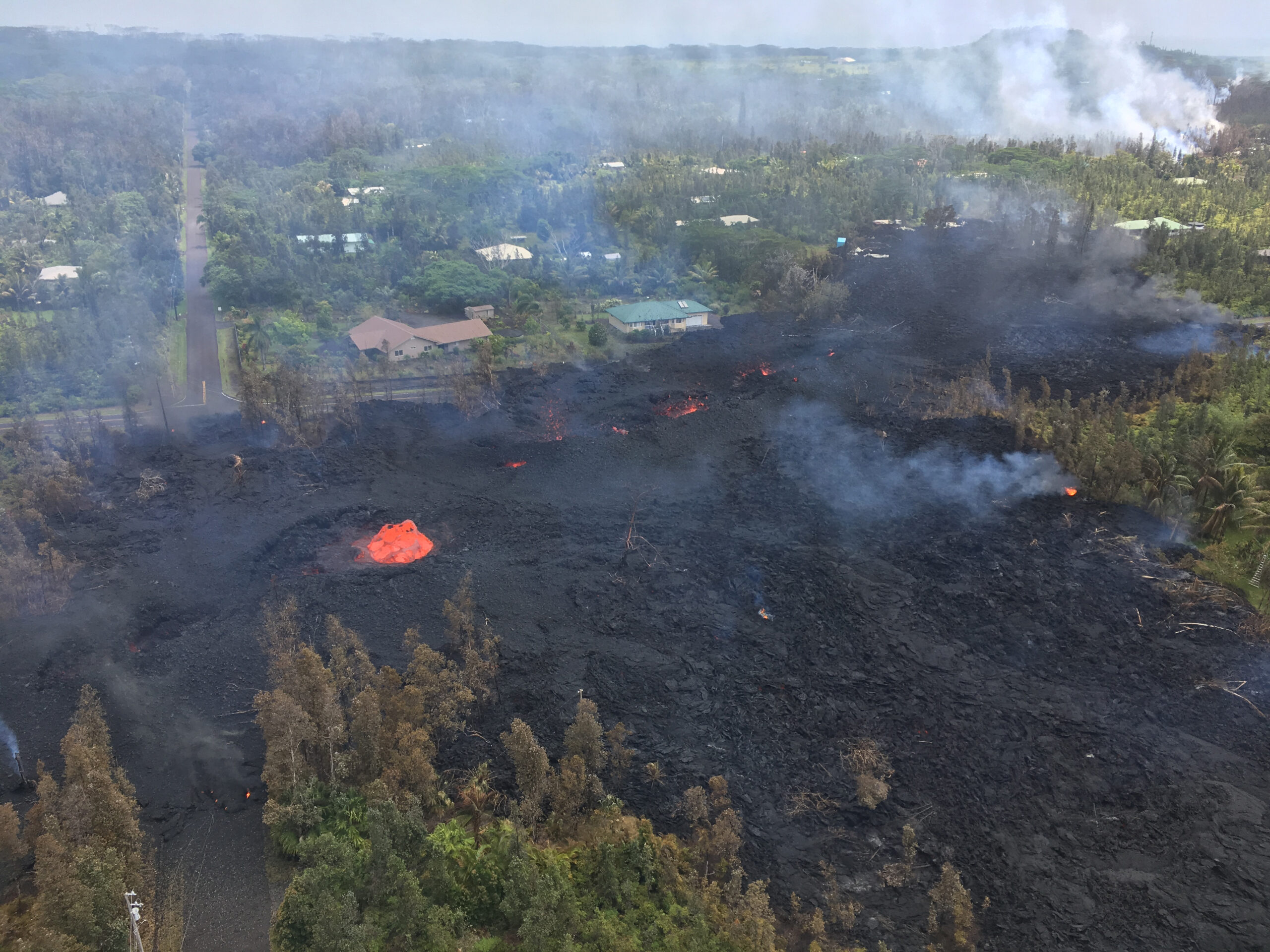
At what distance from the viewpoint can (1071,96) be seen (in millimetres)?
118625

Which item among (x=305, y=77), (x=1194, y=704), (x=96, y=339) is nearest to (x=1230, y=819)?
(x=1194, y=704)

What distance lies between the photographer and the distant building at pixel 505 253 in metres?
66.7

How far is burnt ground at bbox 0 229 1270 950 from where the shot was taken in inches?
784

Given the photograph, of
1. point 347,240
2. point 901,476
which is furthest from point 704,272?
point 901,476

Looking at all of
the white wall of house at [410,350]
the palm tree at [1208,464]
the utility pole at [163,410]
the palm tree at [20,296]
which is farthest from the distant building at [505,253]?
the palm tree at [1208,464]

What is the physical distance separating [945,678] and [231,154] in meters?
109

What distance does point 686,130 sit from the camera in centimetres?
12306

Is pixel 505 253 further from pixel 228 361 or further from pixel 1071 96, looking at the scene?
pixel 1071 96

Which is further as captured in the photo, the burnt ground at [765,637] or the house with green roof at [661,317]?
the house with green roof at [661,317]

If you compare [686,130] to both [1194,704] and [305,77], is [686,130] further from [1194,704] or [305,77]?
[1194,704]

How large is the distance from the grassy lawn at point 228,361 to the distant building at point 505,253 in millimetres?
19533

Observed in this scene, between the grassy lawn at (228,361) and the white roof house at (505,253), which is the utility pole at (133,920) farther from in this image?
the white roof house at (505,253)

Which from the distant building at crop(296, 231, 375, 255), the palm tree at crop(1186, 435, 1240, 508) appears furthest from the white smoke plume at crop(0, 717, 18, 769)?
the distant building at crop(296, 231, 375, 255)

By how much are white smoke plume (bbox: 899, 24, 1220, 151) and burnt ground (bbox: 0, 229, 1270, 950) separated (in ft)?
271
